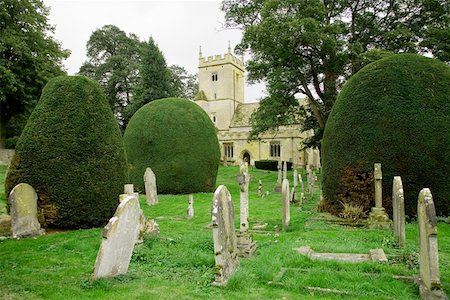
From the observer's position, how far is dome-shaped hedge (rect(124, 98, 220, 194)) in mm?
19078

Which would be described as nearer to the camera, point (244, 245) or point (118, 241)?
point (118, 241)

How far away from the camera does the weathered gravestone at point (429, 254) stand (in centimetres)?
505

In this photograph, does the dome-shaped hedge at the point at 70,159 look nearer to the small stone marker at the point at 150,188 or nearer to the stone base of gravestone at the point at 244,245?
the small stone marker at the point at 150,188

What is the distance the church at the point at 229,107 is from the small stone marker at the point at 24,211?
36174 mm

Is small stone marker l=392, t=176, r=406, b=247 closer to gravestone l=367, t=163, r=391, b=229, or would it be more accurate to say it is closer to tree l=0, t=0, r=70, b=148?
gravestone l=367, t=163, r=391, b=229

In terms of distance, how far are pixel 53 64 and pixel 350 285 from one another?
33.2m

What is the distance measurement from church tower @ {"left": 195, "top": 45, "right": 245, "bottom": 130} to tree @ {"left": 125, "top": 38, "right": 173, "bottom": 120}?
1151 cm

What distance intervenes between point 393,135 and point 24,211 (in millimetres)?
10811

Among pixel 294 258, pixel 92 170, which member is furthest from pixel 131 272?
pixel 92 170

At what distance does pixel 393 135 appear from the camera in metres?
11.5

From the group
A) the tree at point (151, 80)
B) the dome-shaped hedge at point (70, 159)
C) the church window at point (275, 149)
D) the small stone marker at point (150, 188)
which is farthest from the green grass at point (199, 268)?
the church window at point (275, 149)

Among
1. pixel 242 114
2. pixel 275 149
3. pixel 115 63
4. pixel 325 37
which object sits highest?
pixel 115 63

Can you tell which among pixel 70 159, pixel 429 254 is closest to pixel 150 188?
pixel 70 159

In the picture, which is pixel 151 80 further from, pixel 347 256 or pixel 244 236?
pixel 347 256
